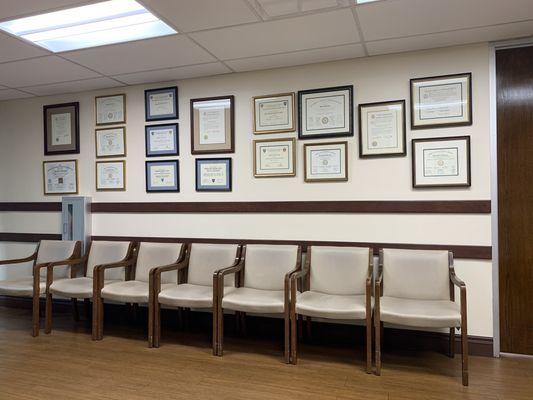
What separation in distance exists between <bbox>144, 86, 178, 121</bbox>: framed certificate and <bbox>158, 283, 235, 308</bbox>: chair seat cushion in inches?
59.5

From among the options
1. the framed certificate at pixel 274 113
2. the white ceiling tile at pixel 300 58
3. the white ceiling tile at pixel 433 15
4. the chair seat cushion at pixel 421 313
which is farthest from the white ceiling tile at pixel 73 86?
the chair seat cushion at pixel 421 313

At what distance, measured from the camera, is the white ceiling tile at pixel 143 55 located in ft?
8.93

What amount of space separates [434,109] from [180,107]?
2.08 metres

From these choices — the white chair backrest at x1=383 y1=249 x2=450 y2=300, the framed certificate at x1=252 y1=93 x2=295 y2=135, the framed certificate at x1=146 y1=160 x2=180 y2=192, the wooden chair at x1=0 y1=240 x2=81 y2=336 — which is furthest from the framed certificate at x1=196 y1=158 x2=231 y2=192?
the white chair backrest at x1=383 y1=249 x2=450 y2=300

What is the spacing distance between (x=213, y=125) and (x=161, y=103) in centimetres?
56

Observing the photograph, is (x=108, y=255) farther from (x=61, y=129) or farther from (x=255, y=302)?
(x=255, y=302)

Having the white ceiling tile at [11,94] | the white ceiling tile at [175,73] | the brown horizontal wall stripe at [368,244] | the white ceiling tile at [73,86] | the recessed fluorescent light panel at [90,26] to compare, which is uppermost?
the recessed fluorescent light panel at [90,26]

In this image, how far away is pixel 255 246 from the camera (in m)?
3.16

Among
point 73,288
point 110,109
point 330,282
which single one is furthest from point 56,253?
point 330,282

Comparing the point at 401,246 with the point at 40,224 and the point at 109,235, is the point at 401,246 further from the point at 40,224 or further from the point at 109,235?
the point at 40,224

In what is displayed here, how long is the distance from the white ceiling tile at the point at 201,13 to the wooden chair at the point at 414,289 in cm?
183

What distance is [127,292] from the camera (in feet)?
9.95

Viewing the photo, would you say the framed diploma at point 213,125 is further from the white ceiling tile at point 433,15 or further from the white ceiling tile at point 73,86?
the white ceiling tile at point 433,15

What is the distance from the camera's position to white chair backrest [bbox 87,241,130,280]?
3.50 meters
